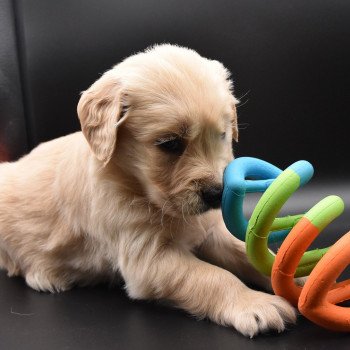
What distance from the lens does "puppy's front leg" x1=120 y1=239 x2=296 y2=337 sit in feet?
8.41

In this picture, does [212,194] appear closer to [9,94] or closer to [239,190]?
[239,190]

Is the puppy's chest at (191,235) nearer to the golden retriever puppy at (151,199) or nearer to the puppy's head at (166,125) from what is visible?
the golden retriever puppy at (151,199)

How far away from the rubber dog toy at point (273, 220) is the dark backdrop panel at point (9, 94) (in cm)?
265

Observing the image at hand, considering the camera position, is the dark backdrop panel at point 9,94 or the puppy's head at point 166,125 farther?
the dark backdrop panel at point 9,94

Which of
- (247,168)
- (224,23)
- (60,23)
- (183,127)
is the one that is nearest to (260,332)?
(247,168)

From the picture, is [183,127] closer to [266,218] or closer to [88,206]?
[266,218]

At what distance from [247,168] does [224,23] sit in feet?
6.34

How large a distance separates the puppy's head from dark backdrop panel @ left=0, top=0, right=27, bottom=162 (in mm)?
2025

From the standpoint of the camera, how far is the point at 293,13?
4.35 meters

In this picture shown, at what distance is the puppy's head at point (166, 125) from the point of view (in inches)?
103

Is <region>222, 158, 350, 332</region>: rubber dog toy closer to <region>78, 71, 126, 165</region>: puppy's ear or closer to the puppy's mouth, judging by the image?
the puppy's mouth

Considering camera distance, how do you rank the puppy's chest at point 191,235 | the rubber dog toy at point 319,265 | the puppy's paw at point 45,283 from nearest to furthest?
the rubber dog toy at point 319,265 → the puppy's chest at point 191,235 → the puppy's paw at point 45,283

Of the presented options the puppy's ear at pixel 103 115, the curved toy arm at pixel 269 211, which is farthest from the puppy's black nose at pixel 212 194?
the puppy's ear at pixel 103 115

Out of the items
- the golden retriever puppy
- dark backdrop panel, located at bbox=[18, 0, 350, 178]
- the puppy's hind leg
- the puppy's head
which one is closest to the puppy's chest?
the golden retriever puppy
